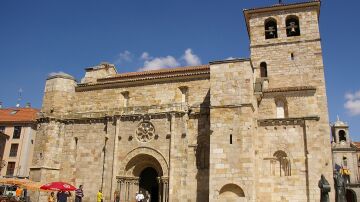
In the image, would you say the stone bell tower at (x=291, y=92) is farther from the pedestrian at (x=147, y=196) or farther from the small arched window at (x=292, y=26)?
the pedestrian at (x=147, y=196)

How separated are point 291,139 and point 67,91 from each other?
563 inches

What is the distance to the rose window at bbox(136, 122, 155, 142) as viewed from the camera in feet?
67.2

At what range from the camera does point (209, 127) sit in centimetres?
1952

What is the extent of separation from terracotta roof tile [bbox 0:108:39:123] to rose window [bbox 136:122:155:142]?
20163 millimetres

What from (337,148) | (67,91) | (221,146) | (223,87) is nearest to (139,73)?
(67,91)

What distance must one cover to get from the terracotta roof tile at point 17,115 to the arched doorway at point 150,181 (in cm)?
1953

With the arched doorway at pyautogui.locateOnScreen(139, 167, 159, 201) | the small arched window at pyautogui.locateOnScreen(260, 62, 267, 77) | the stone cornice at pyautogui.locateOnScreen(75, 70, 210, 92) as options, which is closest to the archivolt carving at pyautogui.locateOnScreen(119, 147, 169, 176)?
the arched doorway at pyautogui.locateOnScreen(139, 167, 159, 201)

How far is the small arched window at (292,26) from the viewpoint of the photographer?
2392 cm

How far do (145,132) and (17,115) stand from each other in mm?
23869

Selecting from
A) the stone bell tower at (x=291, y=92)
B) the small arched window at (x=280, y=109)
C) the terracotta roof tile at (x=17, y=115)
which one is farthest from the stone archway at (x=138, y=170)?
the terracotta roof tile at (x=17, y=115)

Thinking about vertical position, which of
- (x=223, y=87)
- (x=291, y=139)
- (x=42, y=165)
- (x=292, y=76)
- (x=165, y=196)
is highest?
(x=292, y=76)

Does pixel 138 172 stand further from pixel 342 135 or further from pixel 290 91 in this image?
pixel 342 135

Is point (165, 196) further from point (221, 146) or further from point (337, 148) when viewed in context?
point (337, 148)

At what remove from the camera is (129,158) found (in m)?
20.5
